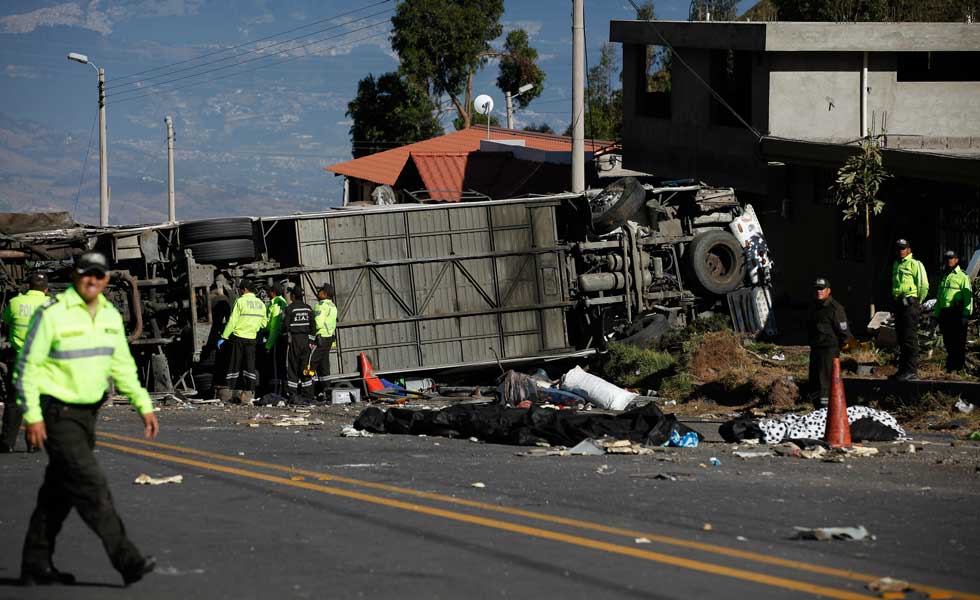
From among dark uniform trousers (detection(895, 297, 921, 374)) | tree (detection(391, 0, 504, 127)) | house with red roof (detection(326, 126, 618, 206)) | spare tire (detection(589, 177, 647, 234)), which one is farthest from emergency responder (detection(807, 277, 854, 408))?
tree (detection(391, 0, 504, 127))

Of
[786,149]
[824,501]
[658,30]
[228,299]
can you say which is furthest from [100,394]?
[658,30]

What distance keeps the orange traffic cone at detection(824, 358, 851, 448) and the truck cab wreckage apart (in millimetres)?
8912

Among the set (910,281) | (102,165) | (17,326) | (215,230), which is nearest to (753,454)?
(910,281)

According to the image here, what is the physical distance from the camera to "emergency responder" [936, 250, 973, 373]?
55.3ft

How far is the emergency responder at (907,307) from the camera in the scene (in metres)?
16.7

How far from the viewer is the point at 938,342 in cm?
1883

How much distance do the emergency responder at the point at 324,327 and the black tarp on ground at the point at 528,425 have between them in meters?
5.24

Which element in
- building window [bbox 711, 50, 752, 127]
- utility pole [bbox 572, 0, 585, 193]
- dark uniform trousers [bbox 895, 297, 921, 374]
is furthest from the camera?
building window [bbox 711, 50, 752, 127]

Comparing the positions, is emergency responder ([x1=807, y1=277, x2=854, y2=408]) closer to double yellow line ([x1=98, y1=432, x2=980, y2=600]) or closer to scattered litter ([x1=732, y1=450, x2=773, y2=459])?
scattered litter ([x1=732, y1=450, x2=773, y2=459])

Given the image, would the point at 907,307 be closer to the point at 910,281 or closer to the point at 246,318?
the point at 910,281

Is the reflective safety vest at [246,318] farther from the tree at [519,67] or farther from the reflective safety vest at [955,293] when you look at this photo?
the tree at [519,67]

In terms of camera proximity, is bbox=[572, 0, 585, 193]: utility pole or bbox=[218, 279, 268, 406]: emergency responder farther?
bbox=[572, 0, 585, 193]: utility pole

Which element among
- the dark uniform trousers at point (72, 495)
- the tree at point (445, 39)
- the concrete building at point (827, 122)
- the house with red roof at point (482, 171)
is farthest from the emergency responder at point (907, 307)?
the tree at point (445, 39)

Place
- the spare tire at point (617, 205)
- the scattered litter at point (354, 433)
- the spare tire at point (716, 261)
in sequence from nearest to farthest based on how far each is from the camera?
the scattered litter at point (354, 433) < the spare tire at point (617, 205) < the spare tire at point (716, 261)
